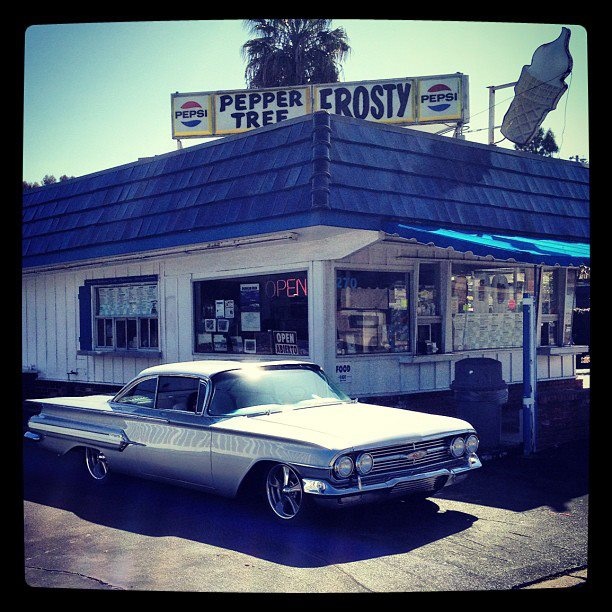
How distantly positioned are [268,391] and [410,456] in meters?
1.53

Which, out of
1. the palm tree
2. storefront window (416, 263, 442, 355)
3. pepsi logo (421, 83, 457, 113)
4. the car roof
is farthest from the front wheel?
the palm tree

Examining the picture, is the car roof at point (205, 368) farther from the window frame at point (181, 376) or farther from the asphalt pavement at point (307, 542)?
the asphalt pavement at point (307, 542)

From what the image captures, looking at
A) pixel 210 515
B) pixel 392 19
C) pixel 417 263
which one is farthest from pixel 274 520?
pixel 417 263

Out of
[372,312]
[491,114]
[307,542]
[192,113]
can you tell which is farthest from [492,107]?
[307,542]

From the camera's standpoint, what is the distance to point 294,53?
27.6 meters

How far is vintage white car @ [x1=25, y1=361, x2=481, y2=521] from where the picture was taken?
5953 mm

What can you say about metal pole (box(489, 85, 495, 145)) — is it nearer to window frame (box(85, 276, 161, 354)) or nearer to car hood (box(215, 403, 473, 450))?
window frame (box(85, 276, 161, 354))

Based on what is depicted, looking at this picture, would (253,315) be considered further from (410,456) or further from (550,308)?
(550,308)

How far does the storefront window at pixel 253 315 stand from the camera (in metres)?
10.0

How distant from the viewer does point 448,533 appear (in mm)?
5992

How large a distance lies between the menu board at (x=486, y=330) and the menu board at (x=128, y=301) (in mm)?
4777

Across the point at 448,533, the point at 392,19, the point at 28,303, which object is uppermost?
the point at 392,19

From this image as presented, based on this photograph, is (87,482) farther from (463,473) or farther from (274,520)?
(463,473)

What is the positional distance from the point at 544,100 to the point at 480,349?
158 inches
